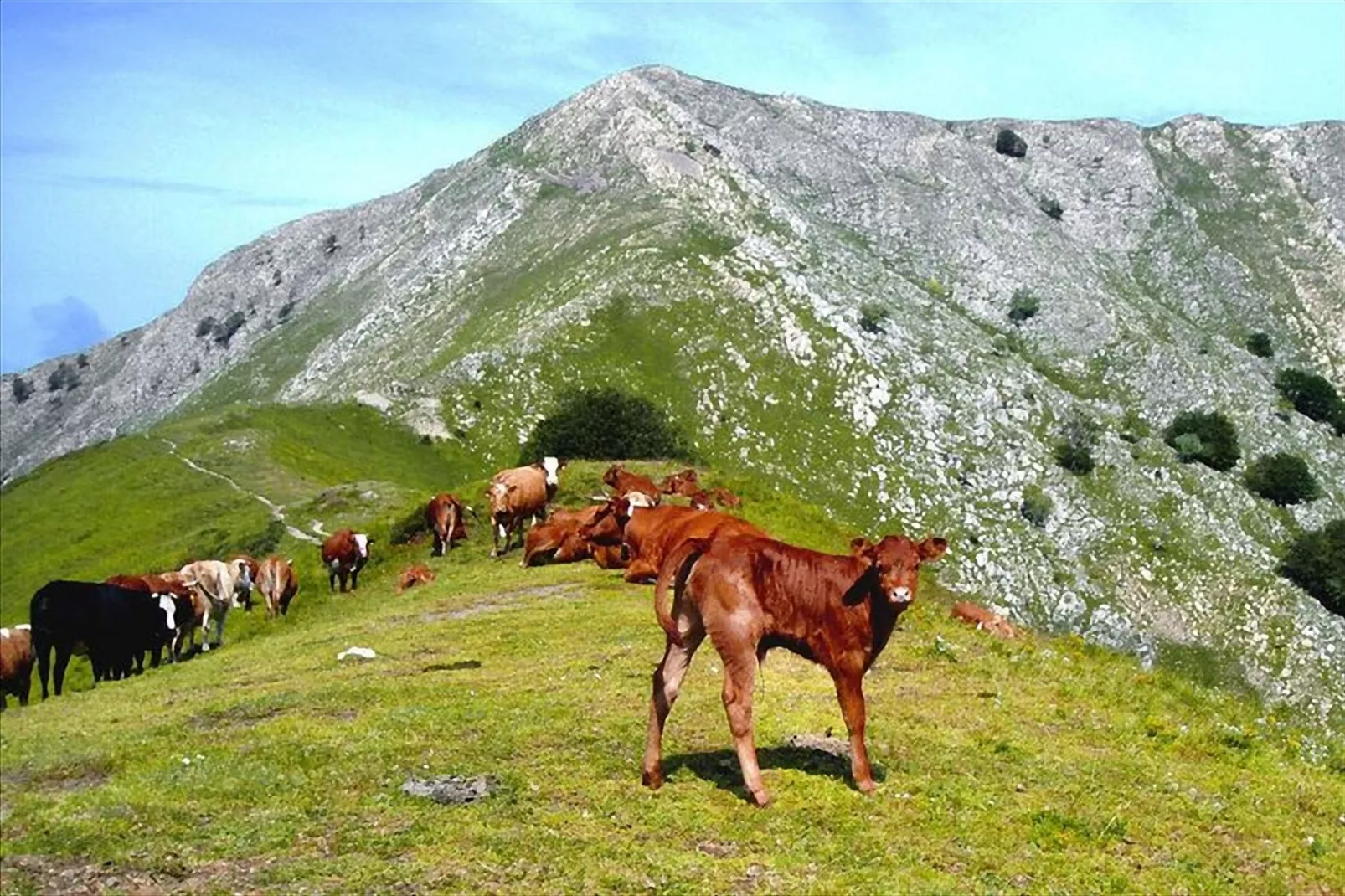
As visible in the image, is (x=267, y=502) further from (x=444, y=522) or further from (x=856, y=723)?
(x=856, y=723)

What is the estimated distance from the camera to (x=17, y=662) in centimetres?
2891

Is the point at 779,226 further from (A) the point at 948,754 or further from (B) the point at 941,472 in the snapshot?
(A) the point at 948,754

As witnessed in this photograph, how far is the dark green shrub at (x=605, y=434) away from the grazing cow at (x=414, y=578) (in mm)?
24064

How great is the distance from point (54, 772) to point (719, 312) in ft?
358

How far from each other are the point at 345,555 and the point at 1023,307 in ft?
417

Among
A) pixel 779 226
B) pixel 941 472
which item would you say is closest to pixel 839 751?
pixel 941 472

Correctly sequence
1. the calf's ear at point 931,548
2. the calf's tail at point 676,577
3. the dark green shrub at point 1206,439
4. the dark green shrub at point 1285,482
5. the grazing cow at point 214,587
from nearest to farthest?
the calf's tail at point 676,577 < the calf's ear at point 931,548 < the grazing cow at point 214,587 < the dark green shrub at point 1285,482 < the dark green shrub at point 1206,439

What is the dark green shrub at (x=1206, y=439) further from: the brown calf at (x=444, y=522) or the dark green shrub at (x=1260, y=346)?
the brown calf at (x=444, y=522)

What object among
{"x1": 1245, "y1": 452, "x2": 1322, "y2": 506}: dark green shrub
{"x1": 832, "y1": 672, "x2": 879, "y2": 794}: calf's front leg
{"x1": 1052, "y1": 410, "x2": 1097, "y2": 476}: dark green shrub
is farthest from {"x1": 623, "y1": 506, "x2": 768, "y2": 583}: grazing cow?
{"x1": 1245, "y1": 452, "x2": 1322, "y2": 506}: dark green shrub

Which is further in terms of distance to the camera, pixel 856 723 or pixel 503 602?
pixel 503 602

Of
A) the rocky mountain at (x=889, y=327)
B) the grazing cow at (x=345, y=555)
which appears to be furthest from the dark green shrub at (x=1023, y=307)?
the grazing cow at (x=345, y=555)

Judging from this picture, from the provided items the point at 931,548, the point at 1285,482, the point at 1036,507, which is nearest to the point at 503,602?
the point at 931,548

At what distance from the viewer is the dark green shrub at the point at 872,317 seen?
122 meters

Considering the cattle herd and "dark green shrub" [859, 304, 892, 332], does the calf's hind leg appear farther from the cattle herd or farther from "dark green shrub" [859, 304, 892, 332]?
"dark green shrub" [859, 304, 892, 332]
